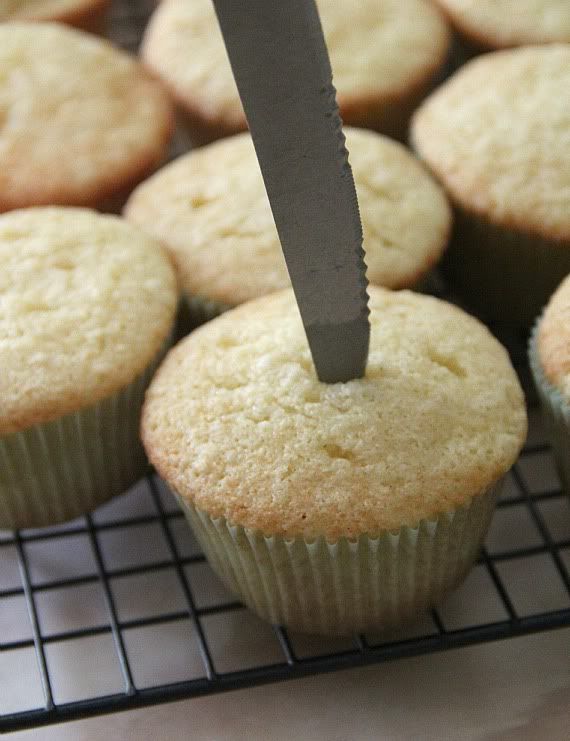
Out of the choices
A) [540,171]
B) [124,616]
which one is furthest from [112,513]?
[540,171]

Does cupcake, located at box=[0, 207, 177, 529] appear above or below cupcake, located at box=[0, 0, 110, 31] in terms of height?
below

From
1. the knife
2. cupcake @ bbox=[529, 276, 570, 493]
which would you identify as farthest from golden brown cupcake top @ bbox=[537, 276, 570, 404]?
the knife

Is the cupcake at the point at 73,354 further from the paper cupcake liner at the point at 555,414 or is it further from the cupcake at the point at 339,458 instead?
the paper cupcake liner at the point at 555,414

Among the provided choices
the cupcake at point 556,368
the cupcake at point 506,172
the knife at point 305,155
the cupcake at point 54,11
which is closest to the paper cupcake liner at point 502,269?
the cupcake at point 506,172

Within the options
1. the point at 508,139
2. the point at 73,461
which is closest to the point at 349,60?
the point at 508,139

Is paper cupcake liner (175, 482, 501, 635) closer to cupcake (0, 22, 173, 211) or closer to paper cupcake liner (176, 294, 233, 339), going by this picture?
paper cupcake liner (176, 294, 233, 339)

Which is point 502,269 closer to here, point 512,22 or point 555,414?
point 555,414
